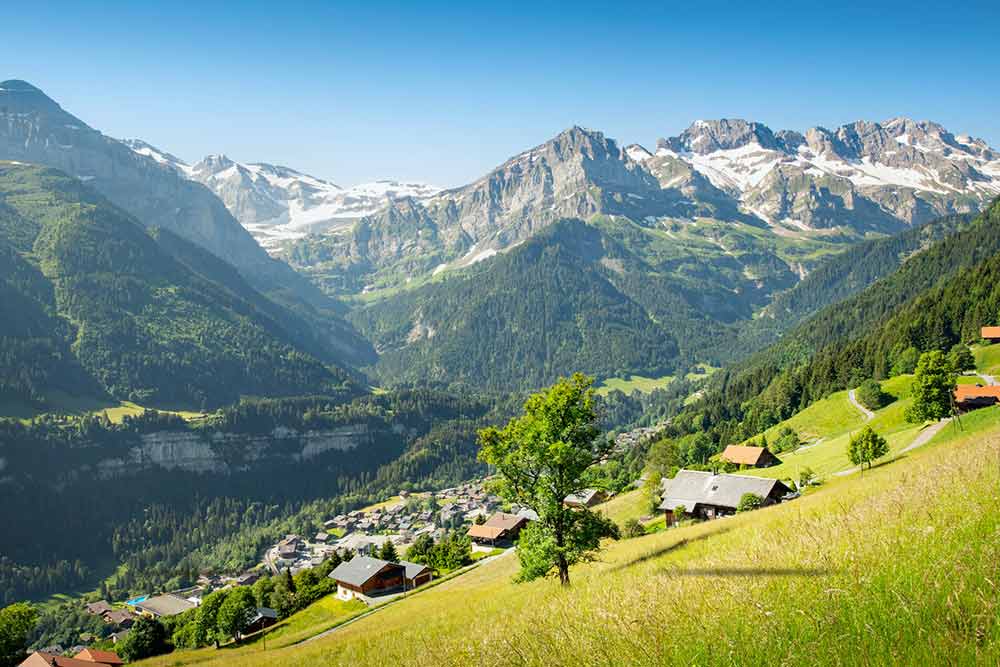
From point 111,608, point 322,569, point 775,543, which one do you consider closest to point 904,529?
point 775,543

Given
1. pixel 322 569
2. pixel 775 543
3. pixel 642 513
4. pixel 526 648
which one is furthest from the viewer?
pixel 322 569

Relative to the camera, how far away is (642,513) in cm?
7694

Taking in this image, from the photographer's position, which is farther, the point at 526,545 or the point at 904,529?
the point at 526,545

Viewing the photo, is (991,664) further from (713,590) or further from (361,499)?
(361,499)

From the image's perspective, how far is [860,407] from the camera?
94.2 metres

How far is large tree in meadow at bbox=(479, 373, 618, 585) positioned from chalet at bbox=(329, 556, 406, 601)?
47674 mm

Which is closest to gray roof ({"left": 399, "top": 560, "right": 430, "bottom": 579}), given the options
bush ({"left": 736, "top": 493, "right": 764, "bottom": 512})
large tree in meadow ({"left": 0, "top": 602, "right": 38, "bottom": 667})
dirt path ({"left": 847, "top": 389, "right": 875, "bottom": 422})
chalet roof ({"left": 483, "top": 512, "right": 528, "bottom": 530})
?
chalet roof ({"left": 483, "top": 512, "right": 528, "bottom": 530})

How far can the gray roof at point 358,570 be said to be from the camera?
232ft

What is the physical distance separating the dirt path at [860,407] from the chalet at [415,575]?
65719 mm

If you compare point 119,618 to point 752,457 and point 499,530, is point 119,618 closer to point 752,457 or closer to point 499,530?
point 499,530

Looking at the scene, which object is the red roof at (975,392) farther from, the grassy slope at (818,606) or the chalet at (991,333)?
the grassy slope at (818,606)

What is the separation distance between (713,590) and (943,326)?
124938 mm

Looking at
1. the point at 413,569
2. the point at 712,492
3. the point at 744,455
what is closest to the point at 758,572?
the point at 712,492

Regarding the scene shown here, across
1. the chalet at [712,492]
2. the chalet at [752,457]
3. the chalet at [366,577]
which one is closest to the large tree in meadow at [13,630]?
the chalet at [366,577]
